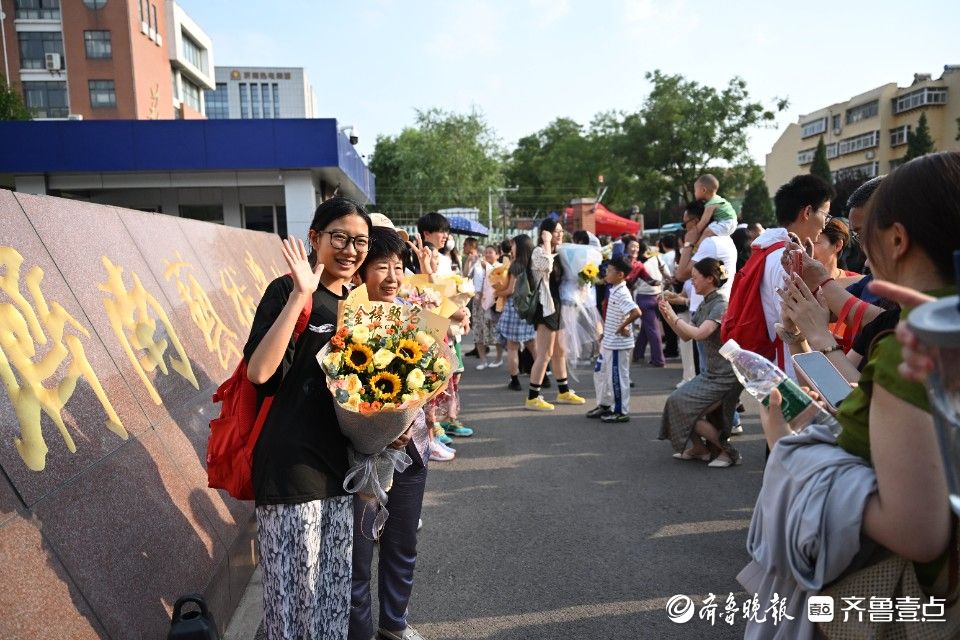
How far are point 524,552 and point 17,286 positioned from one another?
2932 millimetres

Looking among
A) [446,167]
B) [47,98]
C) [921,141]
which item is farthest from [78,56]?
[921,141]

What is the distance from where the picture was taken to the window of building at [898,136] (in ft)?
152

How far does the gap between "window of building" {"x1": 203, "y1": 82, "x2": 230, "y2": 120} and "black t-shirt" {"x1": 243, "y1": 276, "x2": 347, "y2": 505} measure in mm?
76937

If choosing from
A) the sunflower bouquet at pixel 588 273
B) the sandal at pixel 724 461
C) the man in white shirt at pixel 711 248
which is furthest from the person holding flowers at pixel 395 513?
the sunflower bouquet at pixel 588 273

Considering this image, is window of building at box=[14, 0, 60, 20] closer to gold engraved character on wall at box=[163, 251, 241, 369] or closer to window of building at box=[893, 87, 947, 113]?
gold engraved character on wall at box=[163, 251, 241, 369]

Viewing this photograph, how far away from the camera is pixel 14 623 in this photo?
178cm

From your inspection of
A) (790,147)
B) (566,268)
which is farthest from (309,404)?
(790,147)

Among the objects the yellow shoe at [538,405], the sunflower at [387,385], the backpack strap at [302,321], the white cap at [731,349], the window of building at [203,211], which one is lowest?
the yellow shoe at [538,405]

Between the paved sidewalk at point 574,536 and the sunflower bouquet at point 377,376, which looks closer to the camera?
the sunflower bouquet at point 377,376

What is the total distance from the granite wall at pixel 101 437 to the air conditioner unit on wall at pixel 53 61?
45166mm

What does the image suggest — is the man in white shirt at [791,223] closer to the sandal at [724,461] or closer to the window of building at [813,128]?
the sandal at [724,461]

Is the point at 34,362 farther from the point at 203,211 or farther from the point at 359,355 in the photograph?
the point at 203,211

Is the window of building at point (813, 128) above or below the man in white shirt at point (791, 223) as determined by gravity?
above

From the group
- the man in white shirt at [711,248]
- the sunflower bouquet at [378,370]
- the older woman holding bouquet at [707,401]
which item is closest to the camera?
the sunflower bouquet at [378,370]
